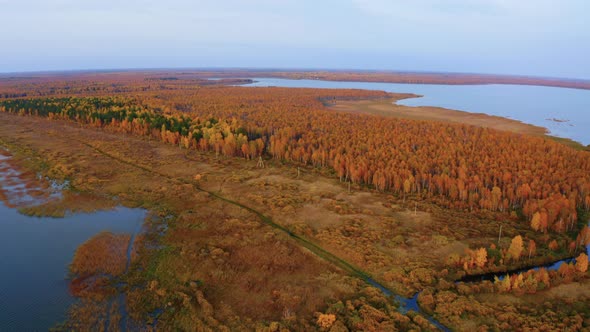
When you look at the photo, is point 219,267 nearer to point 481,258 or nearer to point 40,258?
point 40,258

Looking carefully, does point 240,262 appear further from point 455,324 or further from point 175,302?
point 455,324

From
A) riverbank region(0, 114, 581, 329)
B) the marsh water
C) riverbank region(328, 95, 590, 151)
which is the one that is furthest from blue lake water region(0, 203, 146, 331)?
riverbank region(328, 95, 590, 151)

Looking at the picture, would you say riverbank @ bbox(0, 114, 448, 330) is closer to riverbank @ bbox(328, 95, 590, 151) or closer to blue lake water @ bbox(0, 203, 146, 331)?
blue lake water @ bbox(0, 203, 146, 331)

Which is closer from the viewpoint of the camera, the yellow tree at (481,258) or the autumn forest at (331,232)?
the autumn forest at (331,232)

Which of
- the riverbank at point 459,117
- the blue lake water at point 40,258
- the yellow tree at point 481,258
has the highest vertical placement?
A: the riverbank at point 459,117

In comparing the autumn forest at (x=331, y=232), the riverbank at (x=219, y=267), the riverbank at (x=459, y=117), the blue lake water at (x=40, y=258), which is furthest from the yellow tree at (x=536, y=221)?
Answer: the riverbank at (x=459, y=117)

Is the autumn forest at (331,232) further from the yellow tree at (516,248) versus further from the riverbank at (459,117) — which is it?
the riverbank at (459,117)

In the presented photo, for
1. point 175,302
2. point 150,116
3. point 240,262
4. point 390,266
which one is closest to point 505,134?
point 390,266

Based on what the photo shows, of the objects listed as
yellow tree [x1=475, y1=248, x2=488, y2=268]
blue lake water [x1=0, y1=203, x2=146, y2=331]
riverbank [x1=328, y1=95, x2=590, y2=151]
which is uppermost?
riverbank [x1=328, y1=95, x2=590, y2=151]
